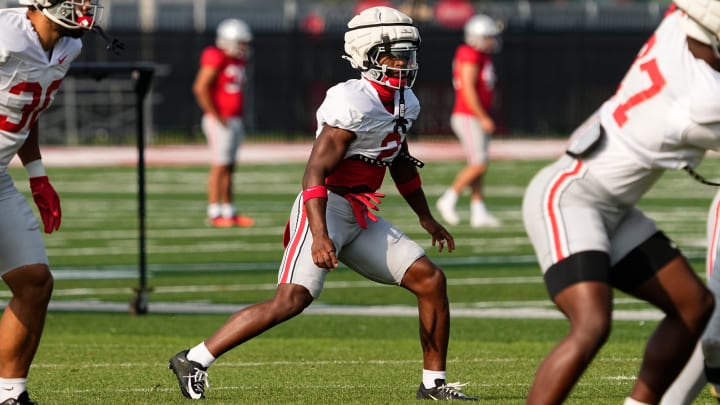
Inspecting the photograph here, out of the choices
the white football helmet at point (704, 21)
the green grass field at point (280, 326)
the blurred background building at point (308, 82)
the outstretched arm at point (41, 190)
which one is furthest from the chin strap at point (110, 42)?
the blurred background building at point (308, 82)

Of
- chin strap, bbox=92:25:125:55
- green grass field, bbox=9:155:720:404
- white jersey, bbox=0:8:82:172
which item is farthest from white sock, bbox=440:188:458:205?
white jersey, bbox=0:8:82:172

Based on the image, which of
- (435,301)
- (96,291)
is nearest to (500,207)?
(96,291)

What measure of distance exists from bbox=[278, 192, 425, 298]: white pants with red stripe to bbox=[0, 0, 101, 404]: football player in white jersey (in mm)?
1137

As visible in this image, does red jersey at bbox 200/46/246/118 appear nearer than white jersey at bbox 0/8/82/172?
No

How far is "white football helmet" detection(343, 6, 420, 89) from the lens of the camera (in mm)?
7391

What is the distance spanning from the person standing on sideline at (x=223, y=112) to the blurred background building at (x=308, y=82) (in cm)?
1546

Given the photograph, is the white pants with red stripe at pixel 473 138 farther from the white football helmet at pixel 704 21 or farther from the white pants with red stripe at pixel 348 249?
the white football helmet at pixel 704 21

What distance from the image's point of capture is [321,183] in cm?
712

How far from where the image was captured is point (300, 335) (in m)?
10.8

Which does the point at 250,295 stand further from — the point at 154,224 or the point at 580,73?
the point at 580,73

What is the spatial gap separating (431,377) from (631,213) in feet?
5.79

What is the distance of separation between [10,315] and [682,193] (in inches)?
643

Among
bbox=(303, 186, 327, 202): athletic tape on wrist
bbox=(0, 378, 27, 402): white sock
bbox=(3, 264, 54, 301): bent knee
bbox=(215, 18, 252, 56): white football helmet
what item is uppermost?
bbox=(303, 186, 327, 202): athletic tape on wrist

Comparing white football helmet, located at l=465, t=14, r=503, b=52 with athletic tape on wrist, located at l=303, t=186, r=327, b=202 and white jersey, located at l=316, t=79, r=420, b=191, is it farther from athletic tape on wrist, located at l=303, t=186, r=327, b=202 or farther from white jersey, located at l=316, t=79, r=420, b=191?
athletic tape on wrist, located at l=303, t=186, r=327, b=202
